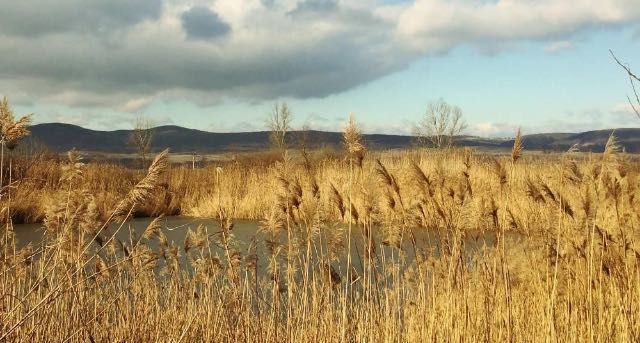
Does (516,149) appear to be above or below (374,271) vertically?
above

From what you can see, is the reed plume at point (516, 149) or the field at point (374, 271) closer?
the reed plume at point (516, 149)

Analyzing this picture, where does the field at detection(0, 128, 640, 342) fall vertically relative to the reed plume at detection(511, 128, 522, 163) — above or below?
below

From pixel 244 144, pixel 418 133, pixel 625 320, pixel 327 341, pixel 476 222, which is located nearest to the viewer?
pixel 625 320

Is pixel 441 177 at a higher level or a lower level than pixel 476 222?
higher

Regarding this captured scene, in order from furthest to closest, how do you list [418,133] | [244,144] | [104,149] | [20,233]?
[244,144], [104,149], [418,133], [20,233]

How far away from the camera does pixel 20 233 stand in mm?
13539

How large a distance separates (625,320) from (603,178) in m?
0.94

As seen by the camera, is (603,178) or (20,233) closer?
(603,178)

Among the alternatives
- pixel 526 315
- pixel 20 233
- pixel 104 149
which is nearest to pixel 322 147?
pixel 20 233

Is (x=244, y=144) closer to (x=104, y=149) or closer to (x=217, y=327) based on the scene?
(x=104, y=149)

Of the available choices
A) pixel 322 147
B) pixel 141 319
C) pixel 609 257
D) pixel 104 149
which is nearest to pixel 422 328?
pixel 609 257

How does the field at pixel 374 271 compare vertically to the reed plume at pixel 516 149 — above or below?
below

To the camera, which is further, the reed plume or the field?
the field

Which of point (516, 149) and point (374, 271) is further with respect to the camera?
point (374, 271)
